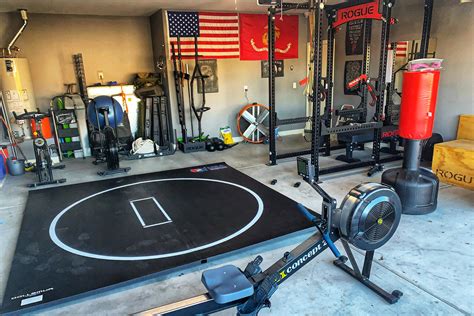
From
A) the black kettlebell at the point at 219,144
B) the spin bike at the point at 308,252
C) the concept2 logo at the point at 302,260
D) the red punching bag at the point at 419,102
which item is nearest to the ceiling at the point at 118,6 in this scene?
the black kettlebell at the point at 219,144

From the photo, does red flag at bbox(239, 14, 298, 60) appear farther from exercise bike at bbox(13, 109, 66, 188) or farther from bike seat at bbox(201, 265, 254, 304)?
bike seat at bbox(201, 265, 254, 304)

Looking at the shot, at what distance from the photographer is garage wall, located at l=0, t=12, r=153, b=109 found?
23.0 feet

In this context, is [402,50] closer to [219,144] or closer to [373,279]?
[219,144]

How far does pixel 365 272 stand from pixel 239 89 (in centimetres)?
624

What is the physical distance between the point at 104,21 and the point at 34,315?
666 centimetres

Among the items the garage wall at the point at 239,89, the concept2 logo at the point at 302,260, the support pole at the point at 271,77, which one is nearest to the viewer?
the concept2 logo at the point at 302,260

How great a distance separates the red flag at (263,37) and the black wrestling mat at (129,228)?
3969 mm

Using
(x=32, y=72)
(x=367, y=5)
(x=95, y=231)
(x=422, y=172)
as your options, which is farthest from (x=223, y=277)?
(x=32, y=72)

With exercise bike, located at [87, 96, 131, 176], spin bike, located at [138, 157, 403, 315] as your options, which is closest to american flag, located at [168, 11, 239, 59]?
exercise bike, located at [87, 96, 131, 176]

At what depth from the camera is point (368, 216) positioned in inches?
90.7

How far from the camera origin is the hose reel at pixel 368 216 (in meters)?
2.26

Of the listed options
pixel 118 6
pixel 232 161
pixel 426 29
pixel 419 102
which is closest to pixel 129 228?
pixel 232 161

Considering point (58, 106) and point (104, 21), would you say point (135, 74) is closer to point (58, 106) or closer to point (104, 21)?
point (104, 21)

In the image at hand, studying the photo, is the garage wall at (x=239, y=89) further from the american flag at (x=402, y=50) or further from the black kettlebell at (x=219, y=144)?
the american flag at (x=402, y=50)
